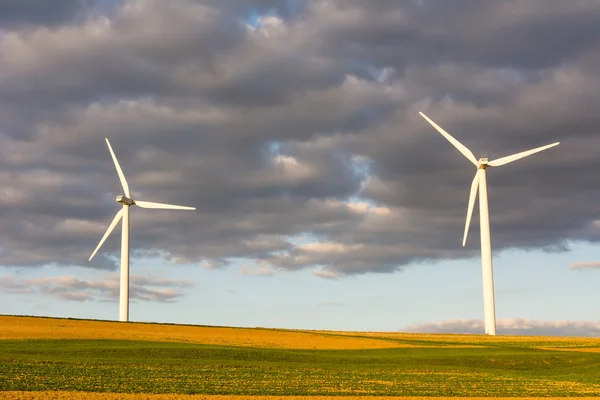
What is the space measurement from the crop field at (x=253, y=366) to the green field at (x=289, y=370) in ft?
0.27

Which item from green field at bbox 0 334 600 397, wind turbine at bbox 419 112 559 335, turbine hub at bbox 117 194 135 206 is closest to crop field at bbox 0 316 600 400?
green field at bbox 0 334 600 397

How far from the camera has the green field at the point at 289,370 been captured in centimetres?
4612

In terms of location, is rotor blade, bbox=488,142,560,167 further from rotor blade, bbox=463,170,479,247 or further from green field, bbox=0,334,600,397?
green field, bbox=0,334,600,397

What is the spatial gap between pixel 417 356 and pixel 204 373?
2656 centimetres

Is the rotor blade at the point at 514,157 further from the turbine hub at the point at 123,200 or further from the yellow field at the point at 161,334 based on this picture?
the turbine hub at the point at 123,200

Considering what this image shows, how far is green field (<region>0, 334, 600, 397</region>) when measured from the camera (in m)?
46.1

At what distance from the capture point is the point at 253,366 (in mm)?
60188

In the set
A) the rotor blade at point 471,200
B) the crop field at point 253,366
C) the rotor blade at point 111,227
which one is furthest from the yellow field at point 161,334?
the rotor blade at point 471,200

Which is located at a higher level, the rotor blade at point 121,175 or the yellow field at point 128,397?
the rotor blade at point 121,175

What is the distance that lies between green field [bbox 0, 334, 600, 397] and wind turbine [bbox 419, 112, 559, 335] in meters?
23.5

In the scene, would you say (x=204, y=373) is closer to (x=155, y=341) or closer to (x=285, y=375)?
(x=285, y=375)

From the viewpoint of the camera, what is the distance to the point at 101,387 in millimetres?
43312

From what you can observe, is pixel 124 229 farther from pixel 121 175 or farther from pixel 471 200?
pixel 471 200

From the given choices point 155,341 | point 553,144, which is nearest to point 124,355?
point 155,341
